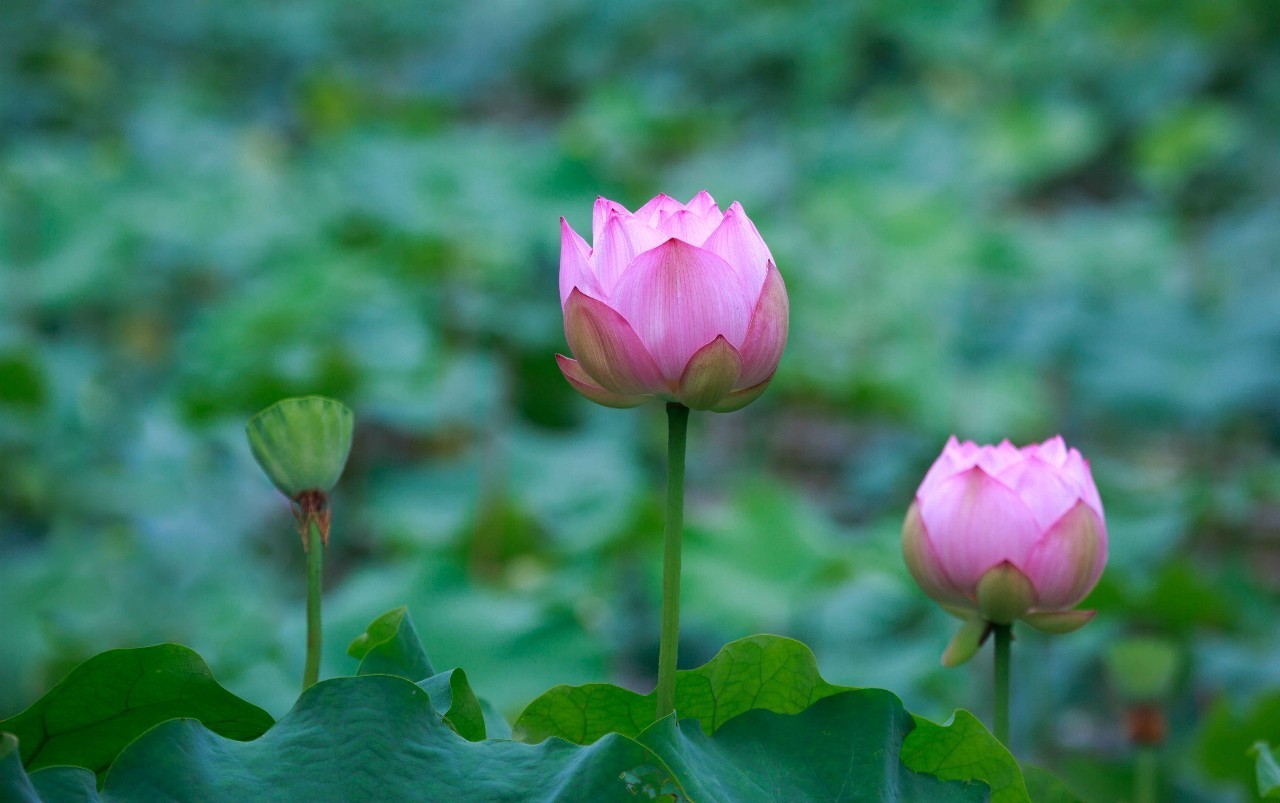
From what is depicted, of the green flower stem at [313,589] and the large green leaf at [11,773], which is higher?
the green flower stem at [313,589]

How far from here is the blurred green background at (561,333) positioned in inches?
49.6

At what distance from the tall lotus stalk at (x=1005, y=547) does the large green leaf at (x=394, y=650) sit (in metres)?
0.20

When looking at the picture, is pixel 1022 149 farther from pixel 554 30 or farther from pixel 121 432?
pixel 121 432

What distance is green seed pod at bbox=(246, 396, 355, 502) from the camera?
1.40 feet

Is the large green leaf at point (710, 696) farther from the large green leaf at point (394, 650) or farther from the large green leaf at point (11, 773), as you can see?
the large green leaf at point (11, 773)

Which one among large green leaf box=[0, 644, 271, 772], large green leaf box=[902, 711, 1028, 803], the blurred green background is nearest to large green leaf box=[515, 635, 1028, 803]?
large green leaf box=[902, 711, 1028, 803]

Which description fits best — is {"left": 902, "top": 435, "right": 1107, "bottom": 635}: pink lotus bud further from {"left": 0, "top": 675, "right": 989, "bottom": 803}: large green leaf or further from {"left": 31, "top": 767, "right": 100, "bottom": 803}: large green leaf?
{"left": 31, "top": 767, "right": 100, "bottom": 803}: large green leaf

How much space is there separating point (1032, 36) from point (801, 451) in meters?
1.90

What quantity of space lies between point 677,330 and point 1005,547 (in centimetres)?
16

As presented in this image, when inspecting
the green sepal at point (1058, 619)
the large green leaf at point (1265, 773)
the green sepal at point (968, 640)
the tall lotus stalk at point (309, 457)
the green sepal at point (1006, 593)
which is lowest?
the large green leaf at point (1265, 773)

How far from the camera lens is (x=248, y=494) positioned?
155 centimetres

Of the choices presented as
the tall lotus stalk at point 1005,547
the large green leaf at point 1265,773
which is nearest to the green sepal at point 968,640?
the tall lotus stalk at point 1005,547

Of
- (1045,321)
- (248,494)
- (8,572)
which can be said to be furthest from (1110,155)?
(8,572)

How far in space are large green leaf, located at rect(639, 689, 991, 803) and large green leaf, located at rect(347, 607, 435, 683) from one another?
11 centimetres
